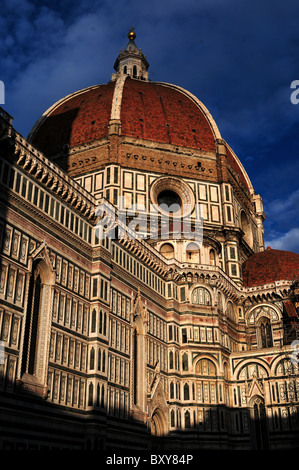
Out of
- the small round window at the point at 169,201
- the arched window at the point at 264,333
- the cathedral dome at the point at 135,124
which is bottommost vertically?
the arched window at the point at 264,333

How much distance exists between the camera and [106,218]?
3434 centimetres

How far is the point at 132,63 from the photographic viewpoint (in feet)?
243

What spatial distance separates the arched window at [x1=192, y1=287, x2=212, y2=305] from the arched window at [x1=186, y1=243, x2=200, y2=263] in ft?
10.5

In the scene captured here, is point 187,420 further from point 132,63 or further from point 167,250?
point 132,63

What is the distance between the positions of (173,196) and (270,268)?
38.0 ft

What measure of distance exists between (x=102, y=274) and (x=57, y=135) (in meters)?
28.4

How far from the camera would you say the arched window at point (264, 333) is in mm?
45969

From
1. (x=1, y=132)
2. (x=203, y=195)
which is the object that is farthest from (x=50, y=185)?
(x=203, y=195)

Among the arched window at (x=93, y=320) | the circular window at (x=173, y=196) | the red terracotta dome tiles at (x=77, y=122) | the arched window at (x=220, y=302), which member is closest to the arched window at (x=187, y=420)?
the arched window at (x=220, y=302)

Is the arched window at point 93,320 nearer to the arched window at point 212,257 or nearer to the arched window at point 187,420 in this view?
the arched window at point 187,420

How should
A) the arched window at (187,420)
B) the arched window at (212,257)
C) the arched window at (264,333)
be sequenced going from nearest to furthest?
the arched window at (187,420) < the arched window at (264,333) < the arched window at (212,257)

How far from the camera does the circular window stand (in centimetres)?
5034

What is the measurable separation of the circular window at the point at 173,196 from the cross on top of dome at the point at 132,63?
26899mm

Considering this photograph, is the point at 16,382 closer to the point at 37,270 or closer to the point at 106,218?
the point at 37,270
